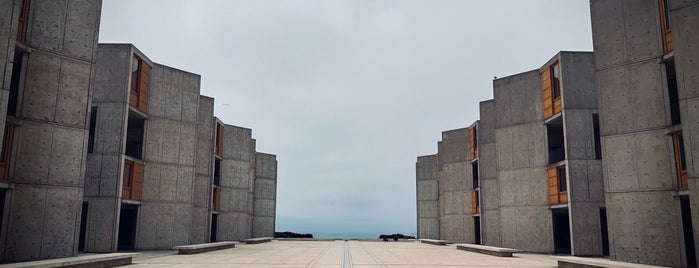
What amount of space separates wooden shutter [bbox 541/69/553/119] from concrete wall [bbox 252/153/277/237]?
36.6 m

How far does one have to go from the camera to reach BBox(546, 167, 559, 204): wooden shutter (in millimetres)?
31094

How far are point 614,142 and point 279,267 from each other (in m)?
14.3

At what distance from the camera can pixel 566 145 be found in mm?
29781

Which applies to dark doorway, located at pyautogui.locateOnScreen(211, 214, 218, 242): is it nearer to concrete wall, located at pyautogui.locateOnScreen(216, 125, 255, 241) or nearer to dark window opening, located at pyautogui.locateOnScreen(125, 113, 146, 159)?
concrete wall, located at pyautogui.locateOnScreen(216, 125, 255, 241)

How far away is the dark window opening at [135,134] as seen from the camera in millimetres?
31483

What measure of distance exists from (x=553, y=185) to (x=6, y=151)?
27.9m

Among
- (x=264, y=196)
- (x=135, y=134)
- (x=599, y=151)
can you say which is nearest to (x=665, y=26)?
(x=599, y=151)

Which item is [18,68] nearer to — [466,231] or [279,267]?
[279,267]

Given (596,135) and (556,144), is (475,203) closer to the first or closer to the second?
(556,144)

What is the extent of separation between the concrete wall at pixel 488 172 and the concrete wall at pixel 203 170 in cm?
2166

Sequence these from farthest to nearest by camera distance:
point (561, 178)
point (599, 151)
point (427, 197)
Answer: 1. point (427, 197)
2. point (561, 178)
3. point (599, 151)

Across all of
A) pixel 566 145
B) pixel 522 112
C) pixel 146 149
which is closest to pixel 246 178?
pixel 146 149

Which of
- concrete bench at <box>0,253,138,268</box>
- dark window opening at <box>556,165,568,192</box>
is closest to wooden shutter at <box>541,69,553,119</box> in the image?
dark window opening at <box>556,165,568,192</box>

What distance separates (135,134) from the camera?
1383 inches
